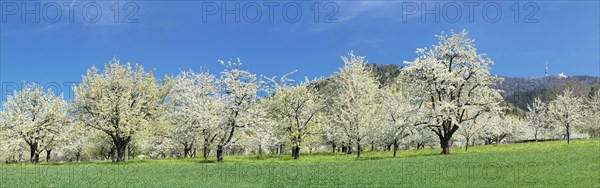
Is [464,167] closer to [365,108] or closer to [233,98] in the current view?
[365,108]

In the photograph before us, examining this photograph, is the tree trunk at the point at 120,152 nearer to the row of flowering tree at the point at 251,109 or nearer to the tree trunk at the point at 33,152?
the row of flowering tree at the point at 251,109

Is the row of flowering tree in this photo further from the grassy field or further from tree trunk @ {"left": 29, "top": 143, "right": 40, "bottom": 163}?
the grassy field

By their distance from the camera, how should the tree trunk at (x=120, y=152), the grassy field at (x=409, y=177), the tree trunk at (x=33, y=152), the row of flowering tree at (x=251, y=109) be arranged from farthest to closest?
1. the tree trunk at (x=33, y=152)
2. the tree trunk at (x=120, y=152)
3. the row of flowering tree at (x=251, y=109)
4. the grassy field at (x=409, y=177)

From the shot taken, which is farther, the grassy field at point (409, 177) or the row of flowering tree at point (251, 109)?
the row of flowering tree at point (251, 109)

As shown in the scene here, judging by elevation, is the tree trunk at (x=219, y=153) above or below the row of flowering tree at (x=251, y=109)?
below

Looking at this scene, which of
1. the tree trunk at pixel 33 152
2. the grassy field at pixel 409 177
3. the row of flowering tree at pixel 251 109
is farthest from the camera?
the tree trunk at pixel 33 152

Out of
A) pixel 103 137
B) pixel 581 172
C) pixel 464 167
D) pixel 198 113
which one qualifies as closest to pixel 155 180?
pixel 464 167

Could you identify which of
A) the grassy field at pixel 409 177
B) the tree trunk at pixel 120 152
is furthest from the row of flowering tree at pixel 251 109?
the grassy field at pixel 409 177

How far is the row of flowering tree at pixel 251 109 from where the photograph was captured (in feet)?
191

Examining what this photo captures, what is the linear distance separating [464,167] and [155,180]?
23961mm

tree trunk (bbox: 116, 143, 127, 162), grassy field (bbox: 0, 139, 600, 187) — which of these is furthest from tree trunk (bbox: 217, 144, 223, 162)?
grassy field (bbox: 0, 139, 600, 187)

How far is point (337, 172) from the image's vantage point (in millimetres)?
36844

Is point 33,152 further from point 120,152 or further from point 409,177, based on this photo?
point 409,177

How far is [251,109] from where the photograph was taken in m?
67.4
